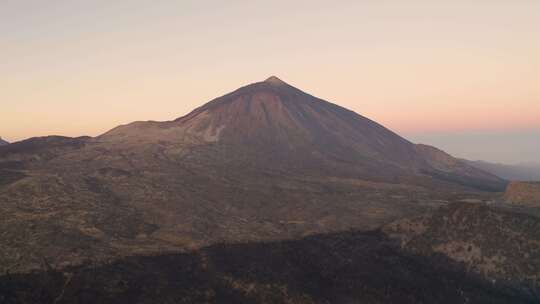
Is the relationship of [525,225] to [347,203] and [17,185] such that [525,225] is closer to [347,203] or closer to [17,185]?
[347,203]

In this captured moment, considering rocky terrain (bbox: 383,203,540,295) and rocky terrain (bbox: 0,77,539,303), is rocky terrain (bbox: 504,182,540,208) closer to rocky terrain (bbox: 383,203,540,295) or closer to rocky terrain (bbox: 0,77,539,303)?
rocky terrain (bbox: 0,77,539,303)

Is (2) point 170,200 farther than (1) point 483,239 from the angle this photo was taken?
Yes

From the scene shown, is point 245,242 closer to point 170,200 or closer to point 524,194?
point 170,200

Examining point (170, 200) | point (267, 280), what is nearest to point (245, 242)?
point (267, 280)

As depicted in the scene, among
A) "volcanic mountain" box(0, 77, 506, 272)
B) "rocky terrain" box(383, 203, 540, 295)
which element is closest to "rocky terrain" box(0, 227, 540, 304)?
"rocky terrain" box(383, 203, 540, 295)

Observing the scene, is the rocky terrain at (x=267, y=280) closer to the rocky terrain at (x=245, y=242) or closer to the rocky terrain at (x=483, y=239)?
the rocky terrain at (x=245, y=242)

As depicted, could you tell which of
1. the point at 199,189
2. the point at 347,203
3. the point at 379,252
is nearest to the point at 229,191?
the point at 199,189

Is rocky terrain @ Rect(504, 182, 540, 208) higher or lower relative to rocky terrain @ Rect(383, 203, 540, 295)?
higher

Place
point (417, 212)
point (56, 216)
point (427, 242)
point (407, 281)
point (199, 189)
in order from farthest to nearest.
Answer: point (199, 189), point (417, 212), point (56, 216), point (427, 242), point (407, 281)
